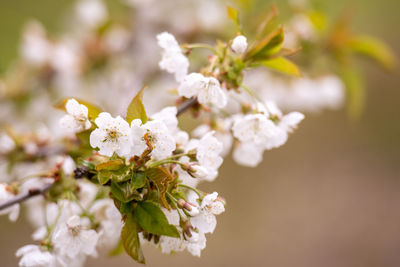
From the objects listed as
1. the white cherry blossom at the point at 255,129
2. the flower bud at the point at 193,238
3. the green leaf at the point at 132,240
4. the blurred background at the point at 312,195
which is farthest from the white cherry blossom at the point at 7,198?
the blurred background at the point at 312,195

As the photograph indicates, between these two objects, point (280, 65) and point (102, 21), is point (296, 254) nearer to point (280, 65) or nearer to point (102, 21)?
point (102, 21)

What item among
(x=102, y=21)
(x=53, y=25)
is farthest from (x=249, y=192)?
(x=53, y=25)

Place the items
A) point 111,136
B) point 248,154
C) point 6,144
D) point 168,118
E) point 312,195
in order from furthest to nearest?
point 312,195 < point 6,144 < point 248,154 < point 168,118 < point 111,136

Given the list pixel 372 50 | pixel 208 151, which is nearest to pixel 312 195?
pixel 372 50

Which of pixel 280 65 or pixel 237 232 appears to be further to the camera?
pixel 237 232

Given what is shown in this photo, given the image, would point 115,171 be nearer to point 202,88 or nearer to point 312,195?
point 202,88

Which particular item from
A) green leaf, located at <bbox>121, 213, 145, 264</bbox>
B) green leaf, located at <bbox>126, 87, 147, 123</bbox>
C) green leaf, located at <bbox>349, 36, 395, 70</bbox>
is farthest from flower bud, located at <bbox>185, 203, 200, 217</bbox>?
green leaf, located at <bbox>349, 36, 395, 70</bbox>

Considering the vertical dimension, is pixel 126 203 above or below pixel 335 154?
below
